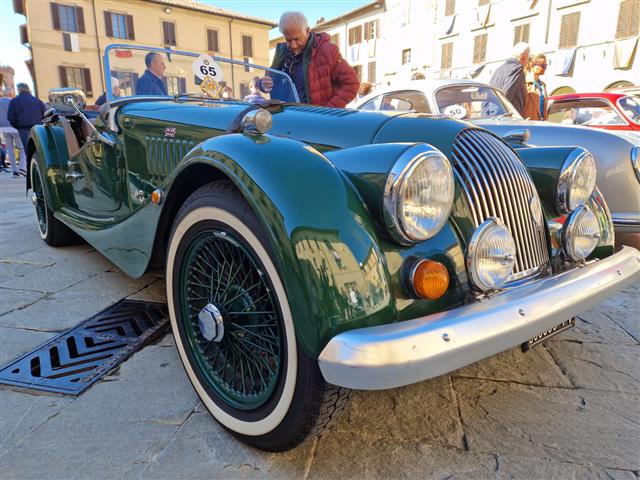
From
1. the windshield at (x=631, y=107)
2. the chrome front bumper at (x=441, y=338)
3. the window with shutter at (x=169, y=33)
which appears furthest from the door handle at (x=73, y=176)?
the window with shutter at (x=169, y=33)

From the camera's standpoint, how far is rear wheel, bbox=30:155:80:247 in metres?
3.67

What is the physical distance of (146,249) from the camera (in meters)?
1.95

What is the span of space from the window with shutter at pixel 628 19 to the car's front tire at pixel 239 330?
20.3 metres

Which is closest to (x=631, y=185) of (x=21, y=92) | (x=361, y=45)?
(x=21, y=92)

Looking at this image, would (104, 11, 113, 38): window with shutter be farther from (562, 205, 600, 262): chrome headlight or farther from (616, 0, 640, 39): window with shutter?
(562, 205, 600, 262): chrome headlight

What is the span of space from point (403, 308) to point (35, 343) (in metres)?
1.86

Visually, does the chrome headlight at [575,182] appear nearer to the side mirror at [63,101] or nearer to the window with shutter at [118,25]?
the side mirror at [63,101]

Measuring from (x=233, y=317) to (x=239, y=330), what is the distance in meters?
0.05

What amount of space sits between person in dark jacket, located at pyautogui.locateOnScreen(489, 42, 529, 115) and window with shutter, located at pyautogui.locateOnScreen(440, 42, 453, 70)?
19.3m

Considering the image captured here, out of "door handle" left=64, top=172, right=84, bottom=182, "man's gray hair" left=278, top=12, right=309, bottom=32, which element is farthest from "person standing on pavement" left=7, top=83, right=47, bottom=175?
"man's gray hair" left=278, top=12, right=309, bottom=32

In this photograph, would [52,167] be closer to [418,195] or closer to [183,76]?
[183,76]

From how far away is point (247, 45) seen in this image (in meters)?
29.1

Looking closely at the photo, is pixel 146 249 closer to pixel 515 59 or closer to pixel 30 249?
pixel 30 249

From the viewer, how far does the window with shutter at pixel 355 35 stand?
27812 millimetres
